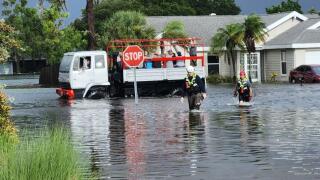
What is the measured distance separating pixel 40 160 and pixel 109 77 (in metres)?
33.0

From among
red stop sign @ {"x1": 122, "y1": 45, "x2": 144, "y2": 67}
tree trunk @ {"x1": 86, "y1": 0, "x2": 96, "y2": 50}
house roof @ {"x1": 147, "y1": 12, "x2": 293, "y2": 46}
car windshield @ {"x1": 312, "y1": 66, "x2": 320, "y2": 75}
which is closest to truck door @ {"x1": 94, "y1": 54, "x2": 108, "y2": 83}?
red stop sign @ {"x1": 122, "y1": 45, "x2": 144, "y2": 67}

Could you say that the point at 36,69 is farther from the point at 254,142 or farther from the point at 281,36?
the point at 254,142

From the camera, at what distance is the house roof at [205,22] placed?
69.8 m

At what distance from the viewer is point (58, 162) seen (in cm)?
1030

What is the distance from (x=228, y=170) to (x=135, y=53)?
1127 inches

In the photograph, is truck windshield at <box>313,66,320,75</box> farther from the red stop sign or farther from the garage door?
the red stop sign

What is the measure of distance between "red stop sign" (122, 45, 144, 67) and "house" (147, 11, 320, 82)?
23365 millimetres

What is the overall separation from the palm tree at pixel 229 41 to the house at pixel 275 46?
117 centimetres

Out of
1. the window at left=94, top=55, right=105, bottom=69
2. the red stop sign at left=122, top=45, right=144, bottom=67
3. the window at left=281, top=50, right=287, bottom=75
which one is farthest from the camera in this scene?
the window at left=281, top=50, right=287, bottom=75

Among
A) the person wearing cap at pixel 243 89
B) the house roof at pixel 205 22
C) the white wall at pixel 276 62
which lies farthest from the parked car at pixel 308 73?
the person wearing cap at pixel 243 89

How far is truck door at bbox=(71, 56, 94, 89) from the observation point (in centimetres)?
4169

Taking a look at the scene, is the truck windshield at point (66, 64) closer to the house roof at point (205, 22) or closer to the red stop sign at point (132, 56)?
the red stop sign at point (132, 56)

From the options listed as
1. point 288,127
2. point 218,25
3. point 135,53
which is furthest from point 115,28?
point 288,127

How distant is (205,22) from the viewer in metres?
73.0
